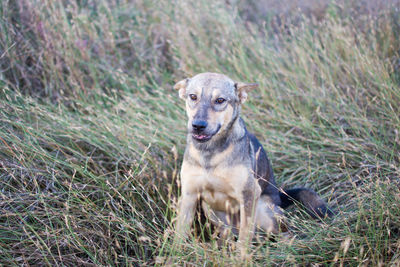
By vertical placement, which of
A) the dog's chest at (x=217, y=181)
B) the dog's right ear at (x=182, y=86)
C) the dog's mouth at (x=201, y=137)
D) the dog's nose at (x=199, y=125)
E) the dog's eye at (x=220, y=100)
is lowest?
the dog's chest at (x=217, y=181)

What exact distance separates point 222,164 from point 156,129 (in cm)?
79

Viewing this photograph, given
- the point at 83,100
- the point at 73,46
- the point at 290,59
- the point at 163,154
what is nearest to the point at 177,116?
the point at 163,154

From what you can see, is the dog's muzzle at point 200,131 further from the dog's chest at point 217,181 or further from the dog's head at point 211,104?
the dog's chest at point 217,181

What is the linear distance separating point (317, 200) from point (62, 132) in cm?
281

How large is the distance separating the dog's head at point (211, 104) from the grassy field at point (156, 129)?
51 cm

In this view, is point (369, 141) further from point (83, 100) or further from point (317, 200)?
point (83, 100)

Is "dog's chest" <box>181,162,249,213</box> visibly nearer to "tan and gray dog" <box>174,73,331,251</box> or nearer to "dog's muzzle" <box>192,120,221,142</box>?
"tan and gray dog" <box>174,73,331,251</box>

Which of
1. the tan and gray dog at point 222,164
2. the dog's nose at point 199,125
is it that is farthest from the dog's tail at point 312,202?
the dog's nose at point 199,125

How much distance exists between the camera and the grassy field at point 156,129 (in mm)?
2707

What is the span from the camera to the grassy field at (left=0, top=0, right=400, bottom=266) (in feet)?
8.88

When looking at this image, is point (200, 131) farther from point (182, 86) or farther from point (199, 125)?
point (182, 86)

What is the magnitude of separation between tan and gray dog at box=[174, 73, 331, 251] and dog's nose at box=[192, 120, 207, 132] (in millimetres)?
25

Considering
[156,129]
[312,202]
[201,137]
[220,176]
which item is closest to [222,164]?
[220,176]

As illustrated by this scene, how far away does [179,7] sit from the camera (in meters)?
5.95
